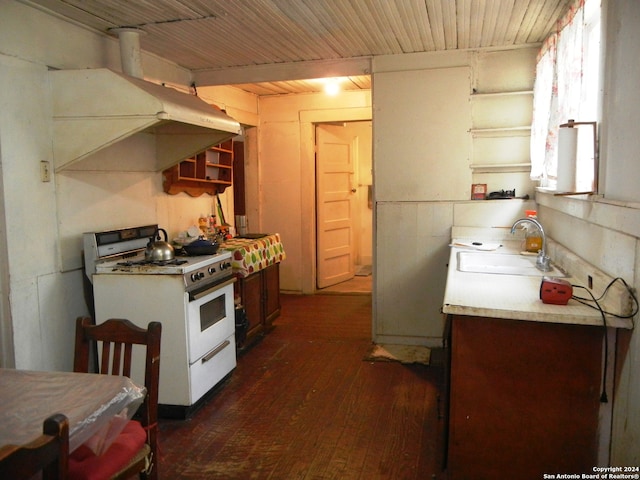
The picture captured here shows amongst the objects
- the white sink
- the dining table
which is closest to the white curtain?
the white sink

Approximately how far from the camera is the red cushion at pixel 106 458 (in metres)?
1.53

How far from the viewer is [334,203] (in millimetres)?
6387

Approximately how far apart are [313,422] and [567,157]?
194 centimetres

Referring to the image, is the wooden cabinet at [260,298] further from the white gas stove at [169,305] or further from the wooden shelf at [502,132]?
the wooden shelf at [502,132]

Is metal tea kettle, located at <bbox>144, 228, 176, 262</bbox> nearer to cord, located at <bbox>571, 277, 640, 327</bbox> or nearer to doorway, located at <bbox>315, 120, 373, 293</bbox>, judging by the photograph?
cord, located at <bbox>571, 277, 640, 327</bbox>

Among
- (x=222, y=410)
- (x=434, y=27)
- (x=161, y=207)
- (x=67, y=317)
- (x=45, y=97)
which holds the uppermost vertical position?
(x=434, y=27)

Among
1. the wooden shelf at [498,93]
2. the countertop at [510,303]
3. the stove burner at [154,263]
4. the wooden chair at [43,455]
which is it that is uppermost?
the wooden shelf at [498,93]

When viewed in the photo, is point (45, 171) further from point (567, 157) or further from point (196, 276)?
point (567, 157)

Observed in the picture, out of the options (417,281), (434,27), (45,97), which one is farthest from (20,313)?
(434,27)

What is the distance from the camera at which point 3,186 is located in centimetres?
258

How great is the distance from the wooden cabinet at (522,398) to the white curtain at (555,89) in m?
1.22

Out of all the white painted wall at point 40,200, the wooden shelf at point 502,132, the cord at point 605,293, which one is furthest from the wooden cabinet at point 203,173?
the cord at point 605,293

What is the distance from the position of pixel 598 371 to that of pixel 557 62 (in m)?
1.88

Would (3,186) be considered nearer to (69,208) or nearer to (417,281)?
(69,208)
